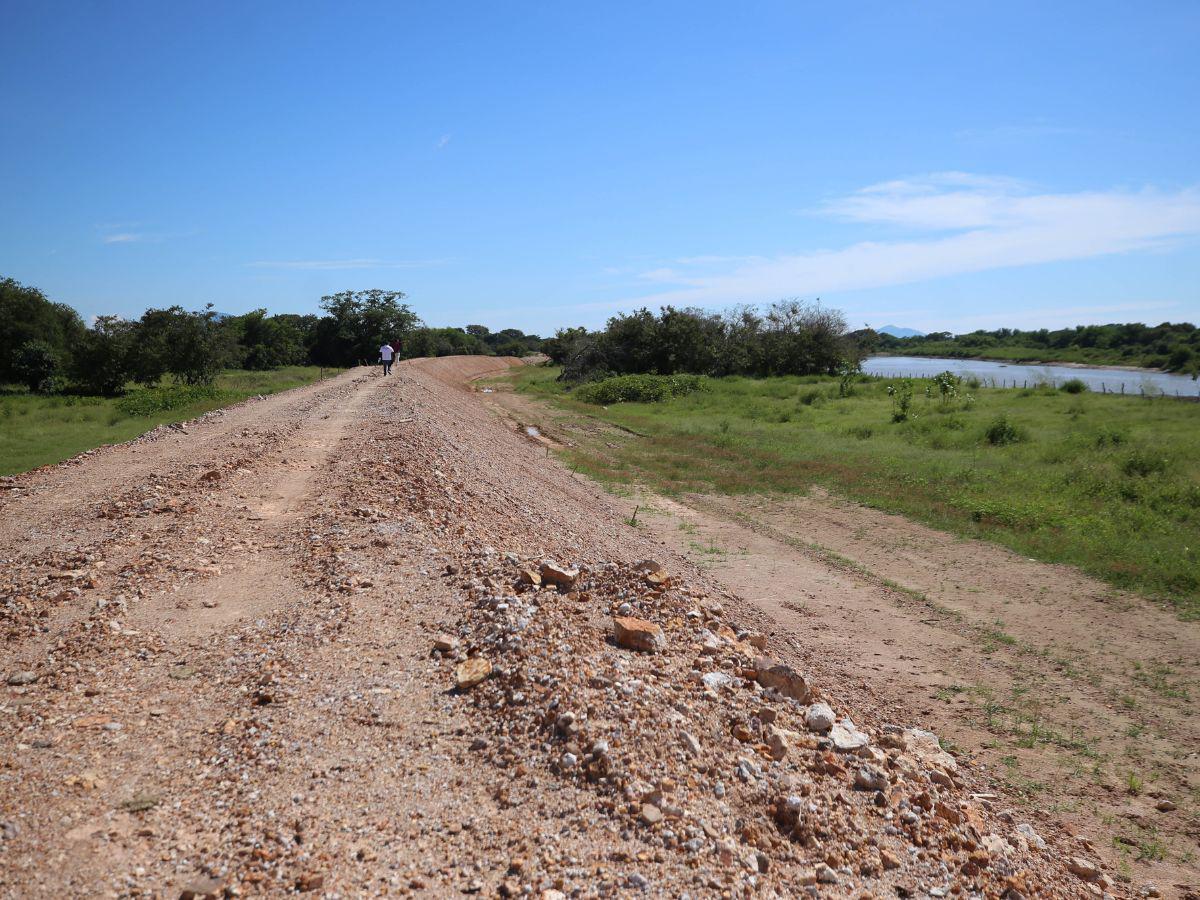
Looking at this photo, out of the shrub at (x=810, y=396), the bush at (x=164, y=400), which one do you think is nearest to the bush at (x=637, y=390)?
the shrub at (x=810, y=396)

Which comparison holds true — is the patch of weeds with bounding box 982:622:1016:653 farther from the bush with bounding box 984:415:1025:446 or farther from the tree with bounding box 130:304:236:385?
the tree with bounding box 130:304:236:385

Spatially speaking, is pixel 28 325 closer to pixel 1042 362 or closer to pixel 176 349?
pixel 176 349

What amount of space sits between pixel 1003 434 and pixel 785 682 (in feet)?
58.0

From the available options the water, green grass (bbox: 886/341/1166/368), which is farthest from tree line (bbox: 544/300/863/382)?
green grass (bbox: 886/341/1166/368)

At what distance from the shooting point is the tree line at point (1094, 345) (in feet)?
182

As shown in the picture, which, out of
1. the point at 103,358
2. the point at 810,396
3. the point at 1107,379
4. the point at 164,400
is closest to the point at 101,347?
the point at 103,358

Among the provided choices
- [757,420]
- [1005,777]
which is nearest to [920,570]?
[1005,777]

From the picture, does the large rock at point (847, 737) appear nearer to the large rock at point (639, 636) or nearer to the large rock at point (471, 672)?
the large rock at point (639, 636)

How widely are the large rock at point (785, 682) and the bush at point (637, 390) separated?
2717 centimetres

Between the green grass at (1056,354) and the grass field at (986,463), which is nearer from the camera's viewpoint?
the grass field at (986,463)

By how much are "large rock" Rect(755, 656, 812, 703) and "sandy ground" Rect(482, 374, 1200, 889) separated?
1.61 meters

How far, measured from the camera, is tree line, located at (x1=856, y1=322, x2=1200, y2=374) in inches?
2183

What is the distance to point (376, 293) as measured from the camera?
4956 cm

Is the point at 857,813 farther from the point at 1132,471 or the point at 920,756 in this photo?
the point at 1132,471
